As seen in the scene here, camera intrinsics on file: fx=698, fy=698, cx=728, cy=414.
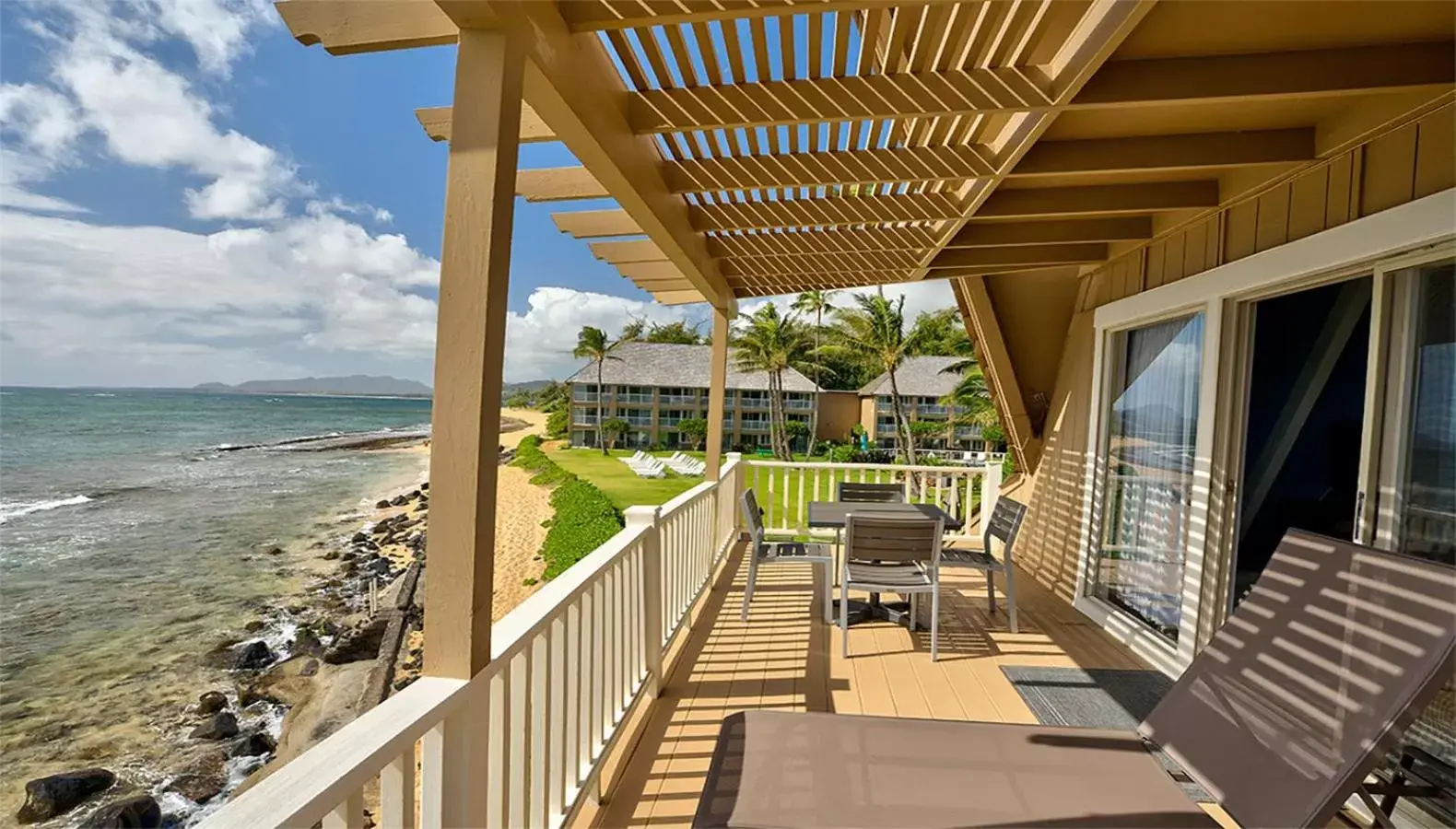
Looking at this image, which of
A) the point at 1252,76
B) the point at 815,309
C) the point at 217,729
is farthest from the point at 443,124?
the point at 815,309

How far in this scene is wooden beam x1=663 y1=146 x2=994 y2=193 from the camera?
2826 mm

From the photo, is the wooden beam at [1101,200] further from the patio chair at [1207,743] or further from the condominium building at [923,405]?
the condominium building at [923,405]

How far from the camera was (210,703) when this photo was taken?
39.4 ft

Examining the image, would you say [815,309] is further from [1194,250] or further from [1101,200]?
[1101,200]

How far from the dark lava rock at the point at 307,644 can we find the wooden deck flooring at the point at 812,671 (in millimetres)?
12947

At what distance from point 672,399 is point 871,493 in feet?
110

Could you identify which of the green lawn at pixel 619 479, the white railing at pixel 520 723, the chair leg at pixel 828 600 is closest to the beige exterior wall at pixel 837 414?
the green lawn at pixel 619 479

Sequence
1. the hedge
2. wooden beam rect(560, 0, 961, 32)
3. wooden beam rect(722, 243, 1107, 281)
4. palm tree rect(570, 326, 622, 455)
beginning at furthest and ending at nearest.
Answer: palm tree rect(570, 326, 622, 455)
the hedge
wooden beam rect(722, 243, 1107, 281)
wooden beam rect(560, 0, 961, 32)

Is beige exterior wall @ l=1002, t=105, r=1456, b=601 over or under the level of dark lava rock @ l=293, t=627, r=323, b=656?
over

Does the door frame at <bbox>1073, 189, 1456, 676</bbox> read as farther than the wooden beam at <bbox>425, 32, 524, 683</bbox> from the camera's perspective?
Yes

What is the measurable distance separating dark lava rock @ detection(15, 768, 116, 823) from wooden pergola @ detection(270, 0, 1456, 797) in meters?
12.3

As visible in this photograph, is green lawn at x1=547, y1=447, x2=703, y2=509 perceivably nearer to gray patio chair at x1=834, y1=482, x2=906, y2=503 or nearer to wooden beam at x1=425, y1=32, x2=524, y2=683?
gray patio chair at x1=834, y1=482, x2=906, y2=503

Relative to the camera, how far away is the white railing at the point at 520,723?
1075mm

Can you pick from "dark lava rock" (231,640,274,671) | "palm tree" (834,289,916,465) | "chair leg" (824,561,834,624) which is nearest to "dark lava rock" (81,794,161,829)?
"dark lava rock" (231,640,274,671)
